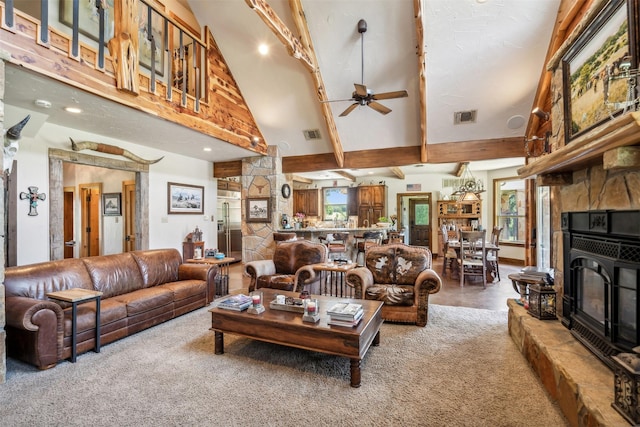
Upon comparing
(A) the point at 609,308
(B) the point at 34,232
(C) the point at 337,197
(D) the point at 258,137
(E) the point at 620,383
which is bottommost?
(E) the point at 620,383

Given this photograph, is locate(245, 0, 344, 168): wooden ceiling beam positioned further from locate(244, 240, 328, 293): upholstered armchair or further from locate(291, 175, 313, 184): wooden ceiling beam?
locate(291, 175, 313, 184): wooden ceiling beam

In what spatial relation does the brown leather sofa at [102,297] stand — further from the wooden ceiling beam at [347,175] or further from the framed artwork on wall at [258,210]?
the wooden ceiling beam at [347,175]

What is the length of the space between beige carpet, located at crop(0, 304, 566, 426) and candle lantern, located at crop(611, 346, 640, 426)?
0.57 meters

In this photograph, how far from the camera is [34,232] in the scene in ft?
13.0

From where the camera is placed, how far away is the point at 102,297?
3299 mm

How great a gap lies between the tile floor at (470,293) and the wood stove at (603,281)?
1.85 metres

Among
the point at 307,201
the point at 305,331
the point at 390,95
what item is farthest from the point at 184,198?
the point at 307,201

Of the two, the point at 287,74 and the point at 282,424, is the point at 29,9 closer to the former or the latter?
the point at 287,74

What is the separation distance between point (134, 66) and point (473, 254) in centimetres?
618

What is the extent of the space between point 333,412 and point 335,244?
4674mm

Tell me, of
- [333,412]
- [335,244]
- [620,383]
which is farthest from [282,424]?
[335,244]

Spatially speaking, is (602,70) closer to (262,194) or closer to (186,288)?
(186,288)

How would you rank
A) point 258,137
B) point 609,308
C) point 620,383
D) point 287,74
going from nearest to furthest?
point 620,383
point 609,308
point 287,74
point 258,137

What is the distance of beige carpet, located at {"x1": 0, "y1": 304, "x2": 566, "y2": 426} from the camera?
1911 mm
